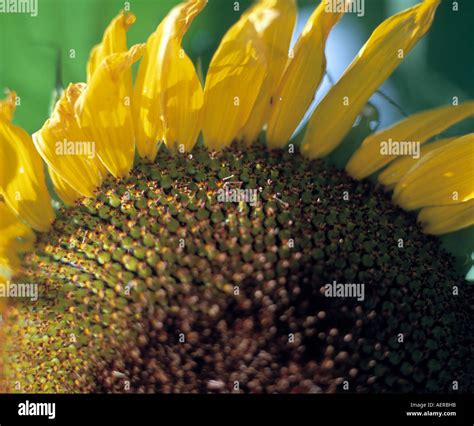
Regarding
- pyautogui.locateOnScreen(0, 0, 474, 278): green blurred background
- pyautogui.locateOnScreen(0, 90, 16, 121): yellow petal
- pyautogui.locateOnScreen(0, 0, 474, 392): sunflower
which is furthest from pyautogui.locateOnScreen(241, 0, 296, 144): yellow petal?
pyautogui.locateOnScreen(0, 90, 16, 121): yellow petal

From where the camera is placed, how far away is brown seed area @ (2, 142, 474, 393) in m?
0.92

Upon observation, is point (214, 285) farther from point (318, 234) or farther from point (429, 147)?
point (429, 147)

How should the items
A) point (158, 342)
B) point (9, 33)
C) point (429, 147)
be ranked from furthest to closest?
point (9, 33) → point (429, 147) → point (158, 342)

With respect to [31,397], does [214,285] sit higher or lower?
higher

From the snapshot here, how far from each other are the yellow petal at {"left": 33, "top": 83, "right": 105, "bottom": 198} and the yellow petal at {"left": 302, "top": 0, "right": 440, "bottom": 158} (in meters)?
0.30

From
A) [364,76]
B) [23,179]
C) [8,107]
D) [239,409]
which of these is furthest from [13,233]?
[364,76]

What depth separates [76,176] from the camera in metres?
1.01

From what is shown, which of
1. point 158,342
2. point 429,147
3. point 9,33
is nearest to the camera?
point 158,342

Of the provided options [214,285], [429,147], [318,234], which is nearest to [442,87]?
[429,147]

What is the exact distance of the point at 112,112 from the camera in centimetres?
96

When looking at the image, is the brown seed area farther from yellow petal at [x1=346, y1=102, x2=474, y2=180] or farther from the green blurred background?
the green blurred background

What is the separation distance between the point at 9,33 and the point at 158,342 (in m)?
0.57

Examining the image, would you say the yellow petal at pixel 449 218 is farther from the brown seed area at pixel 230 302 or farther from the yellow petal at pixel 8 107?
the yellow petal at pixel 8 107

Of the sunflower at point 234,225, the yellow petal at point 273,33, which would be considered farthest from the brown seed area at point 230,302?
the yellow petal at point 273,33
